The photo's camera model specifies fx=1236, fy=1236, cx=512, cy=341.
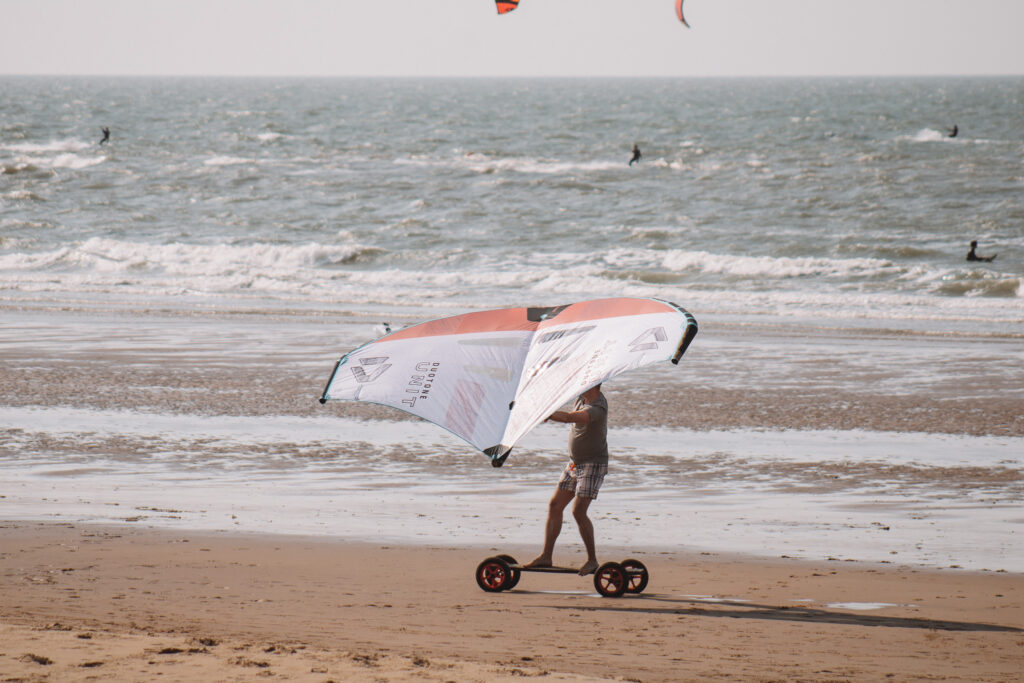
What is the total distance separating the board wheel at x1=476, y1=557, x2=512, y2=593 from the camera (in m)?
6.95

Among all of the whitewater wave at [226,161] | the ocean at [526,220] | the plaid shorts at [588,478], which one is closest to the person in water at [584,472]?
the plaid shorts at [588,478]

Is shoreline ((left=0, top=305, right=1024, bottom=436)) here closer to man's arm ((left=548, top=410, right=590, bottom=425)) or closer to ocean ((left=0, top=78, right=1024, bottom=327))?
ocean ((left=0, top=78, right=1024, bottom=327))

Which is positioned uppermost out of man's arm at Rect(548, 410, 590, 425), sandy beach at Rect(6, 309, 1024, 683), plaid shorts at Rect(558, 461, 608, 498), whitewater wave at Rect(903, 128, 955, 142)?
man's arm at Rect(548, 410, 590, 425)

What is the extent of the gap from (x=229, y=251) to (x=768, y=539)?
86.7ft

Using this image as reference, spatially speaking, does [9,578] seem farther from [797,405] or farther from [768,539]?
[797,405]

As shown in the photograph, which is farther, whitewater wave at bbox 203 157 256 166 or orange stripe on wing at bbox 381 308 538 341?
whitewater wave at bbox 203 157 256 166

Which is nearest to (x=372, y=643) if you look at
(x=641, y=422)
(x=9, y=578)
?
(x=9, y=578)

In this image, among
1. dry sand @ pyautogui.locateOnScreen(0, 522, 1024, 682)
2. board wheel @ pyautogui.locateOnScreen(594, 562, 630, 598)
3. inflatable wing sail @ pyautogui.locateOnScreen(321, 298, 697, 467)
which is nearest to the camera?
dry sand @ pyautogui.locateOnScreen(0, 522, 1024, 682)

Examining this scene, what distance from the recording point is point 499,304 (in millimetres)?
24641

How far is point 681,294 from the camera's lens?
84.2ft

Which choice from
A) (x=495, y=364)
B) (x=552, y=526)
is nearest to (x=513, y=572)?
(x=552, y=526)

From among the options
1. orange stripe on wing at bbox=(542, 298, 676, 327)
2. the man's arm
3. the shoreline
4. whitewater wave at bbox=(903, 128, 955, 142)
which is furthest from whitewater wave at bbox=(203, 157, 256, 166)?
orange stripe on wing at bbox=(542, 298, 676, 327)

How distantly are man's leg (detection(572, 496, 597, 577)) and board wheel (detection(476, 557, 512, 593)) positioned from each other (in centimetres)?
43

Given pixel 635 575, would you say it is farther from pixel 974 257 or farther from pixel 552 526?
pixel 974 257
